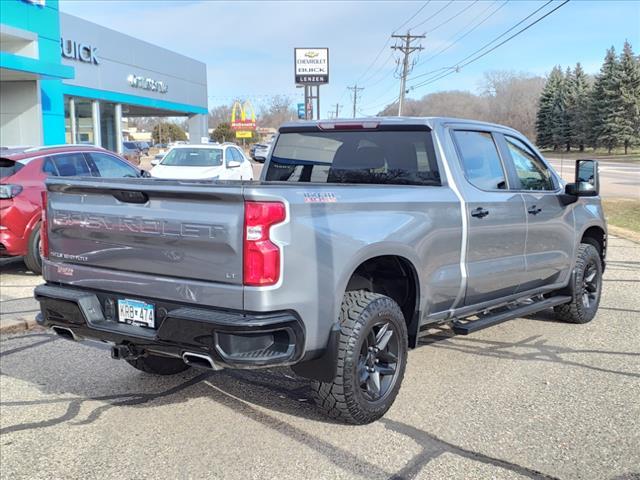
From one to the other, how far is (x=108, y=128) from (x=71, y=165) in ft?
90.0

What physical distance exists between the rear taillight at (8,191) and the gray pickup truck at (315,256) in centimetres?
419

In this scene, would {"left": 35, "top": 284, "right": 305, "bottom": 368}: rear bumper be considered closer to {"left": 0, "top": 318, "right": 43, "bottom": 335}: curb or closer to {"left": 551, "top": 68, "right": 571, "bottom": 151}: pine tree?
{"left": 0, "top": 318, "right": 43, "bottom": 335}: curb

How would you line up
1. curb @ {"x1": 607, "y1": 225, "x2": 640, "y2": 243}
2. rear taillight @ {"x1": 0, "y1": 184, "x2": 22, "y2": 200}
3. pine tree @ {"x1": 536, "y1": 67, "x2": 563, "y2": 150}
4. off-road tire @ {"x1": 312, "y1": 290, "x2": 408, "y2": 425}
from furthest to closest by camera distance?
pine tree @ {"x1": 536, "y1": 67, "x2": 563, "y2": 150} → curb @ {"x1": 607, "y1": 225, "x2": 640, "y2": 243} → rear taillight @ {"x1": 0, "y1": 184, "x2": 22, "y2": 200} → off-road tire @ {"x1": 312, "y1": 290, "x2": 408, "y2": 425}

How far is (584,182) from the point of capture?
589 centimetres

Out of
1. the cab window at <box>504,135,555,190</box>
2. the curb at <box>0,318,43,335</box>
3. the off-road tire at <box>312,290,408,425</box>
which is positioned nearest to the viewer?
the off-road tire at <box>312,290,408,425</box>

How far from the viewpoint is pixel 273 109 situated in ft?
421

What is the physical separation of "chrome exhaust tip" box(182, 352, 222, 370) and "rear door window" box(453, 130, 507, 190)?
2583 mm

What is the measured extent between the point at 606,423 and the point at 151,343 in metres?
2.89

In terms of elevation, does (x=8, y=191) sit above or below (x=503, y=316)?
above

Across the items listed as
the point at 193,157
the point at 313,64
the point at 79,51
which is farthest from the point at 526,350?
the point at 313,64

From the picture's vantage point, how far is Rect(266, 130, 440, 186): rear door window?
4.90 metres

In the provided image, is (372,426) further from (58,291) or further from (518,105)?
(518,105)

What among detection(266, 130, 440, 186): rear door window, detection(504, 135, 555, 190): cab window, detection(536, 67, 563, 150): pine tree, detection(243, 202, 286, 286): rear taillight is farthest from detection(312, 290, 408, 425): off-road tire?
detection(536, 67, 563, 150): pine tree

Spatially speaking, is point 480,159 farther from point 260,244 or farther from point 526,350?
point 260,244
